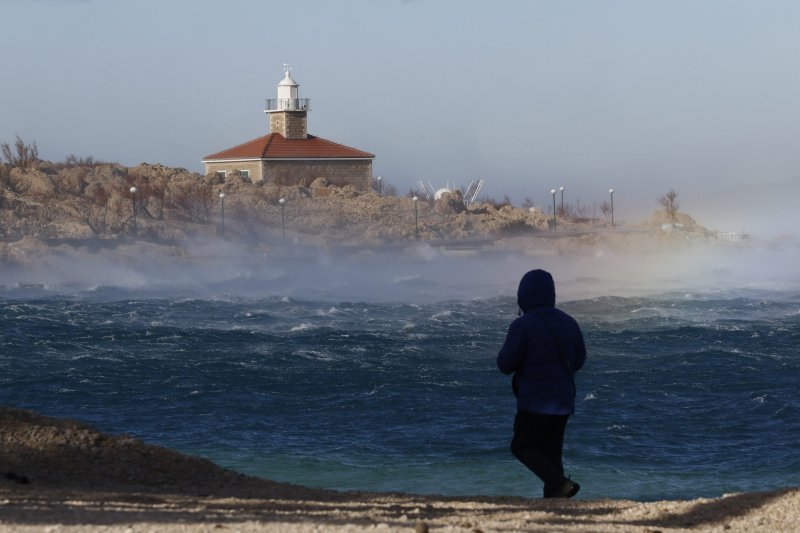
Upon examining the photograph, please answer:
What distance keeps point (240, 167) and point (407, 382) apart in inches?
2582

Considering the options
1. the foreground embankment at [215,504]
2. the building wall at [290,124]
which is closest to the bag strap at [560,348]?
the foreground embankment at [215,504]

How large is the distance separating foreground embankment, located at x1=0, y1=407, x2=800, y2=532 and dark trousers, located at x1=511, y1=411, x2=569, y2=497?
0.23m

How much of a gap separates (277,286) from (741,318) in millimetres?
29491

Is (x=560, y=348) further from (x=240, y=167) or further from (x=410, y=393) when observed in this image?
(x=240, y=167)

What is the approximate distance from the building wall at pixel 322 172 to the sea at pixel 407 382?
84.9 feet

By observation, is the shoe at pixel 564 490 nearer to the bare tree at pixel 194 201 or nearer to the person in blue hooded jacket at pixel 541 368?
the person in blue hooded jacket at pixel 541 368

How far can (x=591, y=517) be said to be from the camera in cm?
816

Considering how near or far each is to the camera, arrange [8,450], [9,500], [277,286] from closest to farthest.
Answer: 1. [9,500]
2. [8,450]
3. [277,286]

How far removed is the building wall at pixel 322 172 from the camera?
89.2 metres

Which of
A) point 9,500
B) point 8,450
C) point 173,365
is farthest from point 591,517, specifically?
point 173,365

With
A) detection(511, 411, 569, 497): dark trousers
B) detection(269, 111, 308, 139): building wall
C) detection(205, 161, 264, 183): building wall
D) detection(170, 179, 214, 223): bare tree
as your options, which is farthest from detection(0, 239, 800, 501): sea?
detection(269, 111, 308, 139): building wall

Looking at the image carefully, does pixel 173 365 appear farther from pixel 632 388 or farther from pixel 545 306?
pixel 545 306

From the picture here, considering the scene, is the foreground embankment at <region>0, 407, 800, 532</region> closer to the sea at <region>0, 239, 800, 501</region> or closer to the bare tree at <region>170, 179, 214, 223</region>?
the sea at <region>0, 239, 800, 501</region>

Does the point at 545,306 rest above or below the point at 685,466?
above
